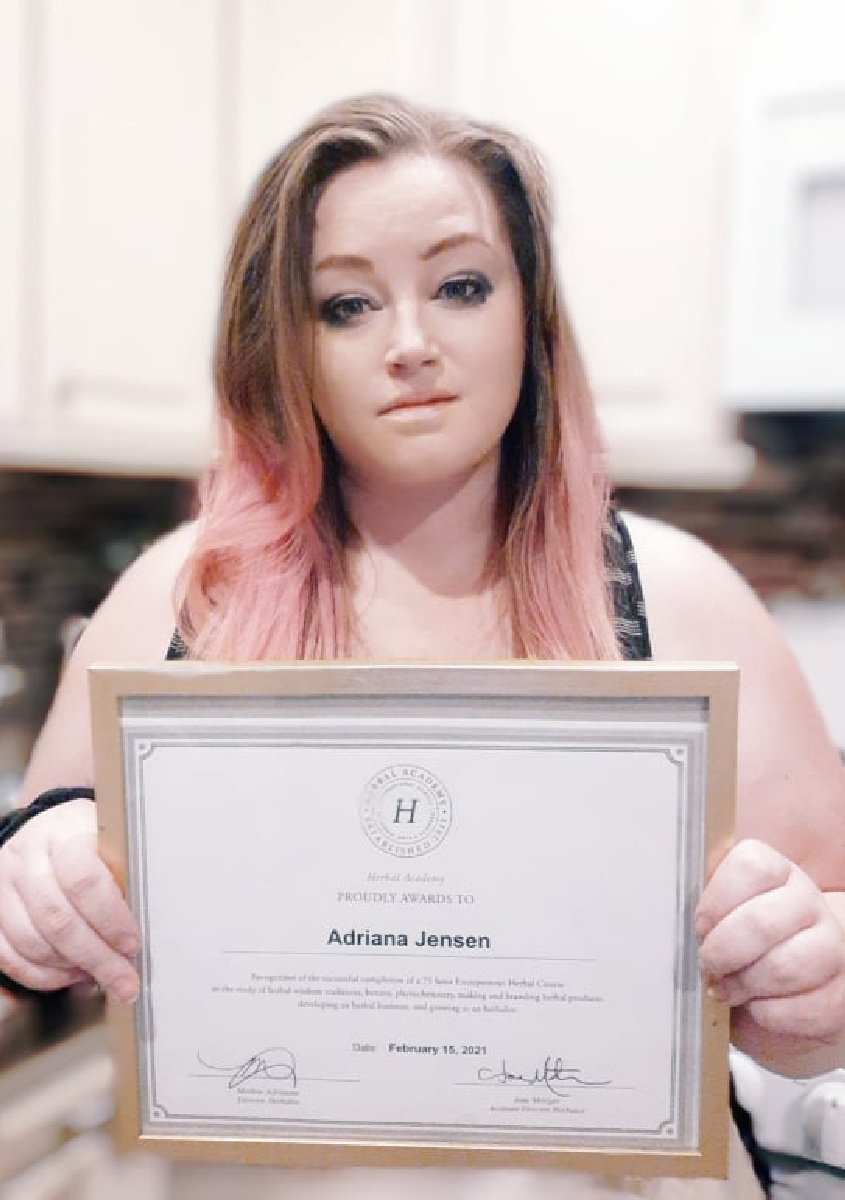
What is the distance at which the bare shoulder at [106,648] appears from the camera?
46cm

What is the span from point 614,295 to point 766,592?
0.50m

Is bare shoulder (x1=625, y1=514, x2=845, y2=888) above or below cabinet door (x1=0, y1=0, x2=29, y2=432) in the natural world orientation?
below

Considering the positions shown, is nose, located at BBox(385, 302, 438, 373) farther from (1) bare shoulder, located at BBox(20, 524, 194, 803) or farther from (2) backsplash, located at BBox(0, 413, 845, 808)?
(2) backsplash, located at BBox(0, 413, 845, 808)

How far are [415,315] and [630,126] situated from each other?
76 cm

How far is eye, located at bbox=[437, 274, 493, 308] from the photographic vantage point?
0.42 m

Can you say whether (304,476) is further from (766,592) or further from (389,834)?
(766,592)

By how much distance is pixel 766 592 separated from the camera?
1.39 meters

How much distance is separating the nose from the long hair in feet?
0.12

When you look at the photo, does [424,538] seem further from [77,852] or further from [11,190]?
[11,190]

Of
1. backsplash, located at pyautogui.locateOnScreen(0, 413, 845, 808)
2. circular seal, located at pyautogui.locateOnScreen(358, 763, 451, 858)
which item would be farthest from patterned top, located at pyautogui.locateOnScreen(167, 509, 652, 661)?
backsplash, located at pyautogui.locateOnScreen(0, 413, 845, 808)

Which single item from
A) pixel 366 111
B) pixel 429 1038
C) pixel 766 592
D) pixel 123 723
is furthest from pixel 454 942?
pixel 766 592

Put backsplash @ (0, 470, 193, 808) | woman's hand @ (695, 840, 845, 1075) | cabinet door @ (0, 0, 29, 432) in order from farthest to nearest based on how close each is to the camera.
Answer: backsplash @ (0, 470, 193, 808)
cabinet door @ (0, 0, 29, 432)
woman's hand @ (695, 840, 845, 1075)

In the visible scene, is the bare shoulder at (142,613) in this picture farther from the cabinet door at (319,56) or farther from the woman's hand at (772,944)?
the cabinet door at (319,56)

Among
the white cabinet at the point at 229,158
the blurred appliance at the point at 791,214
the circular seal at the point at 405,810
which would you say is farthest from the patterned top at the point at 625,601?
the blurred appliance at the point at 791,214
